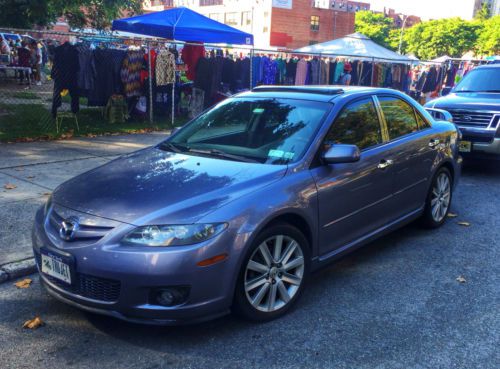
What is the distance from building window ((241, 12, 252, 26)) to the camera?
6941cm

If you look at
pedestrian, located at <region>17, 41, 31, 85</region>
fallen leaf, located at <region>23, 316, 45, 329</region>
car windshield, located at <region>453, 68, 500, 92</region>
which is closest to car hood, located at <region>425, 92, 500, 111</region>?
car windshield, located at <region>453, 68, 500, 92</region>

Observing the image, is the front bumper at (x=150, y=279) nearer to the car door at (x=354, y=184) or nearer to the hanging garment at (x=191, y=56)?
the car door at (x=354, y=184)

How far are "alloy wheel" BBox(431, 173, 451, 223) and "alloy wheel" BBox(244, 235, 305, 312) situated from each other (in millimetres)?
2498

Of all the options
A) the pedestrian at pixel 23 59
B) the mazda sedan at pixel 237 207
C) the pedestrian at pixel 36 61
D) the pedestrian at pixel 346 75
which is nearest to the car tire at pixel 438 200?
the mazda sedan at pixel 237 207

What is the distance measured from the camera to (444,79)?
18.9m

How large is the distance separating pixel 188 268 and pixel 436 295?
2.20m

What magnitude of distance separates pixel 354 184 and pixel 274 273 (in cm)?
111

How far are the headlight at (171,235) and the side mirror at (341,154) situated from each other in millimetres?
1188

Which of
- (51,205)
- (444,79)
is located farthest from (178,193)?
(444,79)

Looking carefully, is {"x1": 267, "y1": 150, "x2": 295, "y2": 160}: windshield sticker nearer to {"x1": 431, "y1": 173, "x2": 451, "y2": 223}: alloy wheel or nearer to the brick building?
{"x1": 431, "y1": 173, "x2": 451, "y2": 223}: alloy wheel

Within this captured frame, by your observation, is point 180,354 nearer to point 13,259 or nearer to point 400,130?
point 13,259

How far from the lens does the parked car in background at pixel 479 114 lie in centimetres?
816

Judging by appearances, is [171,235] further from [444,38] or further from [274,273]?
[444,38]

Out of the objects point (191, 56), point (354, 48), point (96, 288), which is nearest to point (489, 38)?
point (354, 48)
